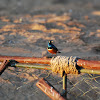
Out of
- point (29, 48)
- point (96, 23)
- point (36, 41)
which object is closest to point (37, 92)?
point (29, 48)

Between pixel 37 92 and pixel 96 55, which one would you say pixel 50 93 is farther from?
pixel 96 55

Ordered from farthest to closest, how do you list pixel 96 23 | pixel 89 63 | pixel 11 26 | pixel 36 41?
pixel 96 23
pixel 11 26
pixel 36 41
pixel 89 63

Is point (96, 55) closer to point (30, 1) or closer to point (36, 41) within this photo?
point (36, 41)

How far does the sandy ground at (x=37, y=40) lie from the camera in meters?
4.05

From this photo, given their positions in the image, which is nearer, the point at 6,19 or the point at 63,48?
the point at 63,48

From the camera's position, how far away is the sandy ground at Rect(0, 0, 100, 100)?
405 cm

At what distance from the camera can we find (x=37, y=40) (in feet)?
23.5

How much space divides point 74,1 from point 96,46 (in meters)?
9.87

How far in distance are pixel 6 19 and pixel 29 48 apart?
443cm

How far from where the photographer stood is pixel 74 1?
15.4 meters

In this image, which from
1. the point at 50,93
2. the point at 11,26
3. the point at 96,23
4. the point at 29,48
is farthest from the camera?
the point at 96,23

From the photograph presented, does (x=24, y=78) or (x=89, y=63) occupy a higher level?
(x=89, y=63)

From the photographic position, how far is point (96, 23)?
31.5 feet

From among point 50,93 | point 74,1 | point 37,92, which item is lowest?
point 37,92
